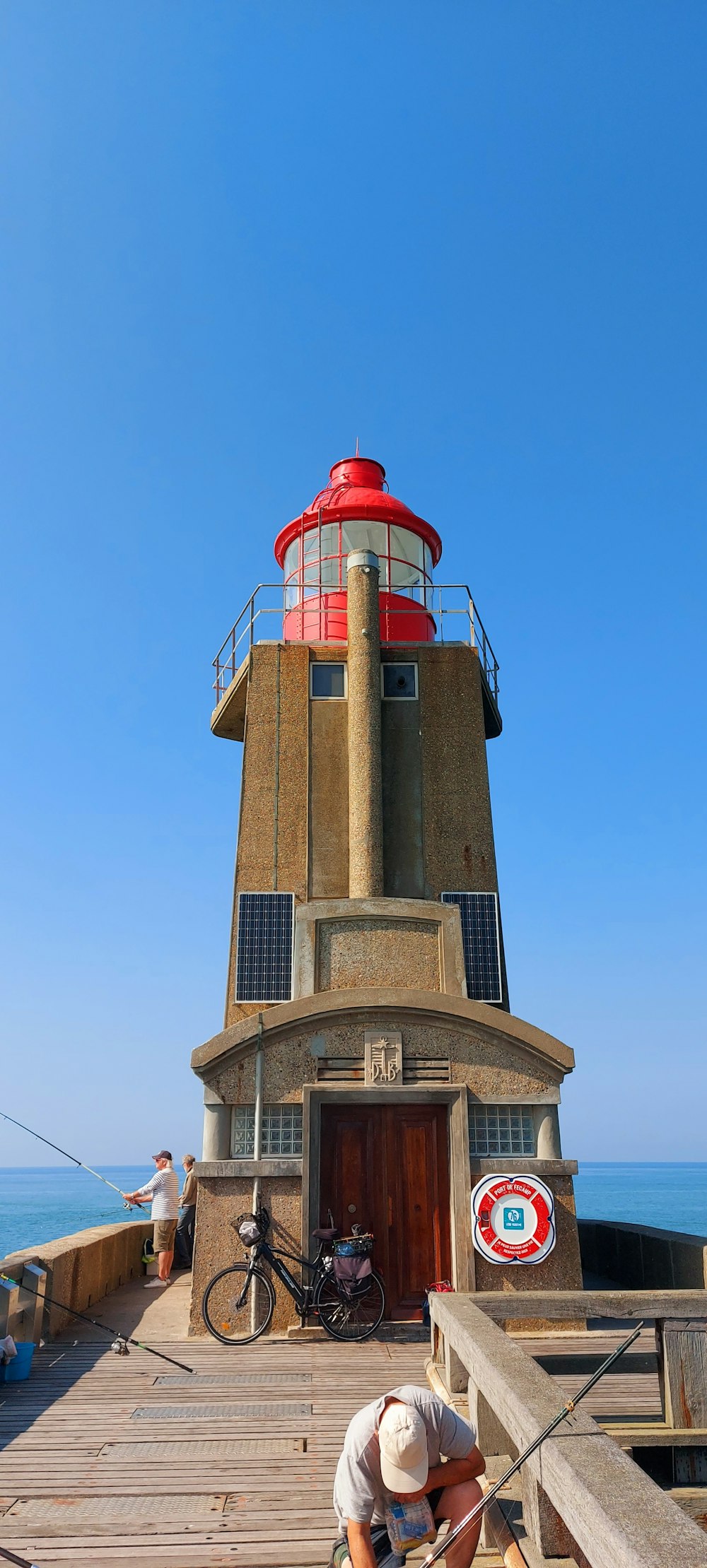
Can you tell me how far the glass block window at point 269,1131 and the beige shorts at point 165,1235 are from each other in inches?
121

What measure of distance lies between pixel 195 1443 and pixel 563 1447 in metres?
4.03

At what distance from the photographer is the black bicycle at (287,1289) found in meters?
10.1

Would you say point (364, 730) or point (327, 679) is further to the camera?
point (327, 679)

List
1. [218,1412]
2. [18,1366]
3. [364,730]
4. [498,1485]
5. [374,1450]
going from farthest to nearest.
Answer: [364,730]
[18,1366]
[218,1412]
[374,1450]
[498,1485]

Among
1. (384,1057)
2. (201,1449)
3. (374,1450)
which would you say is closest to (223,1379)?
(201,1449)

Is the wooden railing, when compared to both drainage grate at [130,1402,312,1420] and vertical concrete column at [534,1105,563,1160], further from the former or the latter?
vertical concrete column at [534,1105,563,1160]

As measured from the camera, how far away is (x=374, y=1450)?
4121mm

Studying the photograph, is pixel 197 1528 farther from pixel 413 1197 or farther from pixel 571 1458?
pixel 413 1197

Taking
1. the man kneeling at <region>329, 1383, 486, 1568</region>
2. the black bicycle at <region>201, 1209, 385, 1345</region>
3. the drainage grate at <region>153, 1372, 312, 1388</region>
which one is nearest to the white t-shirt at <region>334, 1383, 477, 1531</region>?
the man kneeling at <region>329, 1383, 486, 1568</region>

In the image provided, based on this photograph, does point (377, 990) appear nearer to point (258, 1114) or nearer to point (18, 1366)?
point (258, 1114)

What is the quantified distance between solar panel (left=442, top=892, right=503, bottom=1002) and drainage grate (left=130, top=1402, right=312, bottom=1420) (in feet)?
17.5

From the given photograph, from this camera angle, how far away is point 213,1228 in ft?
34.3

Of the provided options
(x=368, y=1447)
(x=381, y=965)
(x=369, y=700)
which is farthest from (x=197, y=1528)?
(x=369, y=700)

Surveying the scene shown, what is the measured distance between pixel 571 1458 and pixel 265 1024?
24.8 feet
